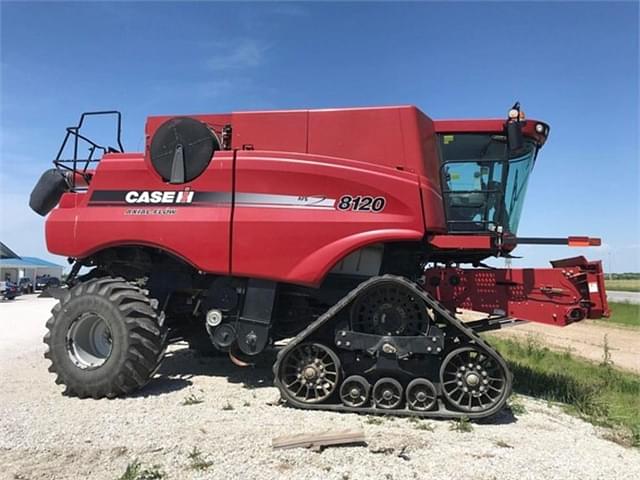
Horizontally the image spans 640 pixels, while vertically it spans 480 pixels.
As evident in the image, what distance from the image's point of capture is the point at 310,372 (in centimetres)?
583

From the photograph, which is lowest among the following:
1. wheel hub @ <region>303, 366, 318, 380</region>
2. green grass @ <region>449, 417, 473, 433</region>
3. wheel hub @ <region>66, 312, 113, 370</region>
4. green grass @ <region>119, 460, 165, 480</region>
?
green grass @ <region>119, 460, 165, 480</region>

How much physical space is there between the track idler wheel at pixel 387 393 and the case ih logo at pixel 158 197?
3218 mm

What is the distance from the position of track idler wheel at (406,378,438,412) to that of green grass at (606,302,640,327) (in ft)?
73.2

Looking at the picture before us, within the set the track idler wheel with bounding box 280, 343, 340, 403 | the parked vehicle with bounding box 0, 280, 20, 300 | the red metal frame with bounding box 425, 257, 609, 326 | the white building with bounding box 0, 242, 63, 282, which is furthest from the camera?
the white building with bounding box 0, 242, 63, 282

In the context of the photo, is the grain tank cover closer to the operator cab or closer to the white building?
the operator cab

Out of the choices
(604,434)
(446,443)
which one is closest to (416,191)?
(446,443)

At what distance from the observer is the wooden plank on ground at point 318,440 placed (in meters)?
4.54

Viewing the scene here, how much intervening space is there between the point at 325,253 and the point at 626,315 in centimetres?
2847

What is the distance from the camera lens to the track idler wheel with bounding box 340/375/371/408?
18.7 feet

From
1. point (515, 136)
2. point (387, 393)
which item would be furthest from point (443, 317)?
point (515, 136)

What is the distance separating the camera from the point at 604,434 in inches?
207

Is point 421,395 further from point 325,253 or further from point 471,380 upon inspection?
point 325,253

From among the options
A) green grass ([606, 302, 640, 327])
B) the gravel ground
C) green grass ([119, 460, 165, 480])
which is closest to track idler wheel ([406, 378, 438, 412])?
the gravel ground

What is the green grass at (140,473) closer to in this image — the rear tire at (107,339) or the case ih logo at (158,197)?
the rear tire at (107,339)
